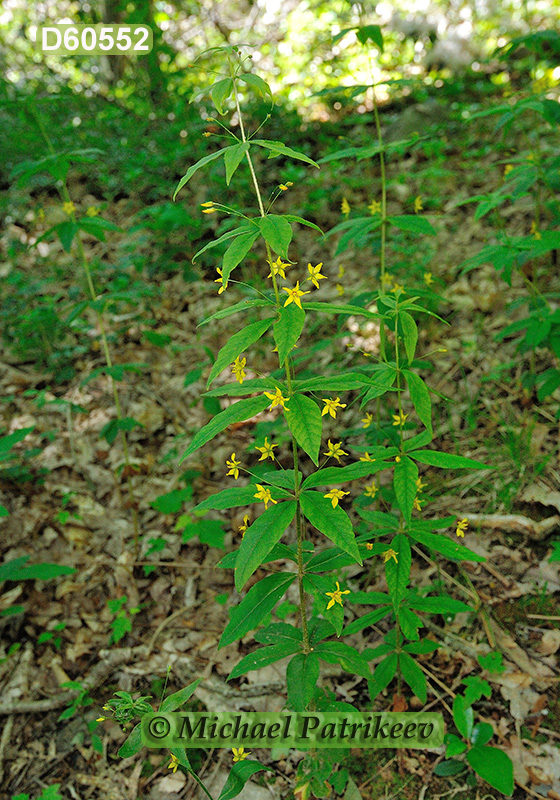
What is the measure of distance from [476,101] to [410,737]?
6.03 meters

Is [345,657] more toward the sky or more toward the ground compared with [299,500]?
more toward the ground

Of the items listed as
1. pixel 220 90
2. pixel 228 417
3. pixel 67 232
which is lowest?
pixel 228 417

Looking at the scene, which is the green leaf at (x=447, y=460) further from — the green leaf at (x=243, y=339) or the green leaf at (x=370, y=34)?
the green leaf at (x=370, y=34)

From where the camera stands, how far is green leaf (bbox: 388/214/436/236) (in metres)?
2.13

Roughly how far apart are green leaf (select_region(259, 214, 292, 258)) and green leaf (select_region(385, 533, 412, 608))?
102 cm

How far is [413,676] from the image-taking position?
1.84m

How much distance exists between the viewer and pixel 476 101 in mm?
5652

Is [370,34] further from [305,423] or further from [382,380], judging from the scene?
[305,423]

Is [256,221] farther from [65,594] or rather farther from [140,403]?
[140,403]

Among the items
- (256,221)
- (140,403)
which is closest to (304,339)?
(140,403)

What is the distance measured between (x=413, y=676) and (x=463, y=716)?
0.24 metres

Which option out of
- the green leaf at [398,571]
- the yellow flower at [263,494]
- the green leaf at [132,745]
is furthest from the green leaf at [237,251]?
the green leaf at [132,745]

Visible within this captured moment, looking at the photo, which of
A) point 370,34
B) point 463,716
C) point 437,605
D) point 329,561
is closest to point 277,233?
point 329,561

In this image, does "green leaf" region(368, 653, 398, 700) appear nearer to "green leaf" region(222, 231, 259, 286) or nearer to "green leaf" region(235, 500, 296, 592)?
"green leaf" region(235, 500, 296, 592)
